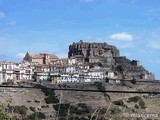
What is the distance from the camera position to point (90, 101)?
4512 cm

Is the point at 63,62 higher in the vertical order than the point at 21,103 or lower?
higher

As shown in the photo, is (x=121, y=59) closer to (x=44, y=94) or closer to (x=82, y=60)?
(x=82, y=60)

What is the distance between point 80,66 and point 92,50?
12.5m

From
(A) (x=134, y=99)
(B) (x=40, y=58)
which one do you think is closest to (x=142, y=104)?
(A) (x=134, y=99)

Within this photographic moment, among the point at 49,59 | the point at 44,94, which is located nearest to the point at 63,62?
the point at 49,59

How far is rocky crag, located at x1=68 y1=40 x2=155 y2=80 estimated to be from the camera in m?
58.3

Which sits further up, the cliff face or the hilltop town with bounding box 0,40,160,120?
the cliff face

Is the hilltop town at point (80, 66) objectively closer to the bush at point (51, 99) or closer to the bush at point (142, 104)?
the bush at point (51, 99)

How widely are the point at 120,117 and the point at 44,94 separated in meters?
42.2

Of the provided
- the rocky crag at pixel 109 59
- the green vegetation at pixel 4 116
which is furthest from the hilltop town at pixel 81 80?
→ the green vegetation at pixel 4 116

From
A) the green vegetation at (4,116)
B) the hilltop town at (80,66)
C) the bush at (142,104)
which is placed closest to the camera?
the green vegetation at (4,116)

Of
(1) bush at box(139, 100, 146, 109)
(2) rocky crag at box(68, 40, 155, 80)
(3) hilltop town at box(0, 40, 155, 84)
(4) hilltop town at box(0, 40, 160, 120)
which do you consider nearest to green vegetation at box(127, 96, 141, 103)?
(4) hilltop town at box(0, 40, 160, 120)

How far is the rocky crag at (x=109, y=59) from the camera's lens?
58.3m

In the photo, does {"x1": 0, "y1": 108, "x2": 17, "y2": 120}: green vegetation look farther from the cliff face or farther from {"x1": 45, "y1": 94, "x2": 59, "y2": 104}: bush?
the cliff face
